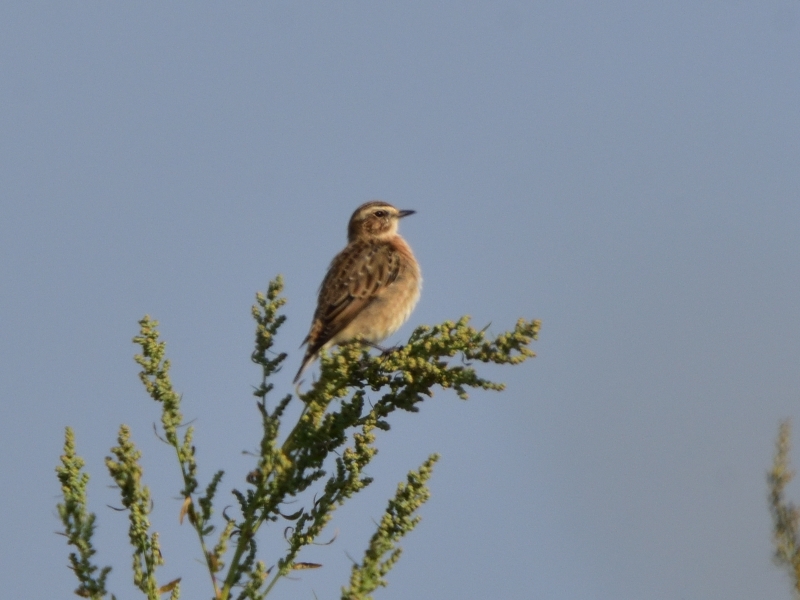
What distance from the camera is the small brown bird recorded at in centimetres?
1084

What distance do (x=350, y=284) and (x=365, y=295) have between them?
0.23 metres

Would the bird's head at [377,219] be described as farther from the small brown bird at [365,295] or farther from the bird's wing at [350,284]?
the bird's wing at [350,284]

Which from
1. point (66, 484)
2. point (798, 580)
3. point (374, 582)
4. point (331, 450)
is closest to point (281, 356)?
point (331, 450)

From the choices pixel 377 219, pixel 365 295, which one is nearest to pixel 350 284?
pixel 365 295

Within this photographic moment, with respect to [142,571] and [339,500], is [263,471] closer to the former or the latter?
[339,500]

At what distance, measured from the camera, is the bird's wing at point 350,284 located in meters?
10.8

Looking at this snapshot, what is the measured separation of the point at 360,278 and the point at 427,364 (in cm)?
549

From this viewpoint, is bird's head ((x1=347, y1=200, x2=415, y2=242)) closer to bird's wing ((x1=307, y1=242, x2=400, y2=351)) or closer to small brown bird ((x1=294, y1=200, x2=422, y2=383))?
small brown bird ((x1=294, y1=200, x2=422, y2=383))

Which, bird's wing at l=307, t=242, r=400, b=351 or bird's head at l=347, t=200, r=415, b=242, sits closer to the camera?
bird's wing at l=307, t=242, r=400, b=351

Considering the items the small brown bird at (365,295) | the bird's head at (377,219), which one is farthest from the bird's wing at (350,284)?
the bird's head at (377,219)

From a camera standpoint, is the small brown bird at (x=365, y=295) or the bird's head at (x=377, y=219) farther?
the bird's head at (x=377, y=219)

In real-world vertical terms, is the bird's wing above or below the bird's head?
below

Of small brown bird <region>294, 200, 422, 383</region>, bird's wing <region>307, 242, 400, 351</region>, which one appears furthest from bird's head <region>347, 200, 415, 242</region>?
bird's wing <region>307, 242, 400, 351</region>

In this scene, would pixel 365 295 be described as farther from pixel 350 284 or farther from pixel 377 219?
pixel 377 219
